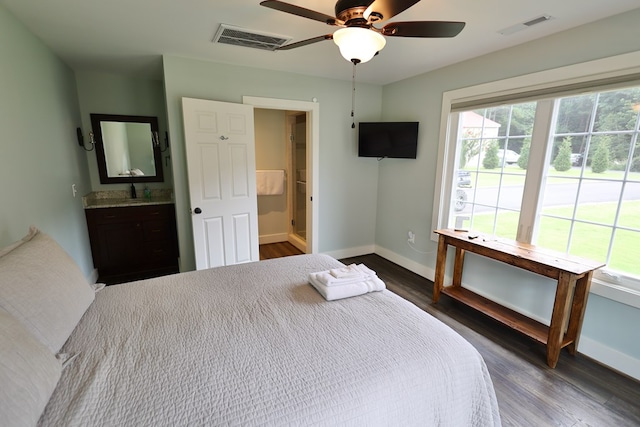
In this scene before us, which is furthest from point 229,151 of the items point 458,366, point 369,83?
point 458,366

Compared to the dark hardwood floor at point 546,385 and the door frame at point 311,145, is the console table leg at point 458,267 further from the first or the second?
the door frame at point 311,145

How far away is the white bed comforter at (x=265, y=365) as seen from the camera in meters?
0.91

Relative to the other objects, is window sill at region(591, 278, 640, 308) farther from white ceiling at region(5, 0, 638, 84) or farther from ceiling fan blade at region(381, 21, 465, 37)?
ceiling fan blade at region(381, 21, 465, 37)

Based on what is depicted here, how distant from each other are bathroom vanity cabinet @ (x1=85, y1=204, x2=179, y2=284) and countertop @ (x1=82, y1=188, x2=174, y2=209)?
1.7 inches

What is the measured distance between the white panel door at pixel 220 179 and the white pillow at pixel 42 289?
5.12 feet

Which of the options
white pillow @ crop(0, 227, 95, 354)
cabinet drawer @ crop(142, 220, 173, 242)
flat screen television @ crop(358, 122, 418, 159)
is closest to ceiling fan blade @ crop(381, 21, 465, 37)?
flat screen television @ crop(358, 122, 418, 159)

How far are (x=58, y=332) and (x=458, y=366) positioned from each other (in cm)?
161

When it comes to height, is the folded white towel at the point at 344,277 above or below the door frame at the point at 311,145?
below

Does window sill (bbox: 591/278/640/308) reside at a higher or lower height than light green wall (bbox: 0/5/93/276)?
lower

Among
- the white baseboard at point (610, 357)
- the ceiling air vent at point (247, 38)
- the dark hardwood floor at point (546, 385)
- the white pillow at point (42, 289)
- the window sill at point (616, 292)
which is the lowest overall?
the dark hardwood floor at point (546, 385)

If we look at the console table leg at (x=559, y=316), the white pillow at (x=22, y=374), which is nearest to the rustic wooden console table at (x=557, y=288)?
the console table leg at (x=559, y=316)

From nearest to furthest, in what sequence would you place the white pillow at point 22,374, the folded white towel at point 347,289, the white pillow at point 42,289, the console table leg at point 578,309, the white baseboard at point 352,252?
the white pillow at point 22,374, the white pillow at point 42,289, the folded white towel at point 347,289, the console table leg at point 578,309, the white baseboard at point 352,252

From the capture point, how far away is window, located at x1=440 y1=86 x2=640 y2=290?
1.96m

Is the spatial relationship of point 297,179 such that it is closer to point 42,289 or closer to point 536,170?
point 536,170
